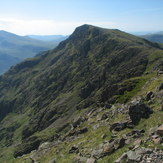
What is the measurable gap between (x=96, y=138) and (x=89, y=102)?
82.9m

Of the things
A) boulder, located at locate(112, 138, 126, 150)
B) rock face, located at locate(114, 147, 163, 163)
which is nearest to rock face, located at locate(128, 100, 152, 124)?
boulder, located at locate(112, 138, 126, 150)

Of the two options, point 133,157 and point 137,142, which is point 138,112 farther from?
point 133,157

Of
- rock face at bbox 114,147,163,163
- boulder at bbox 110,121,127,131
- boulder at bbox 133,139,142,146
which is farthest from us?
boulder at bbox 110,121,127,131

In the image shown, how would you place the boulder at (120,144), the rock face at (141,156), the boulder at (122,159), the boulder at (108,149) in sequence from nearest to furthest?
the rock face at (141,156) → the boulder at (122,159) → the boulder at (120,144) → the boulder at (108,149)

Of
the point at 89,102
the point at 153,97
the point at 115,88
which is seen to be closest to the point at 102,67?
the point at 89,102

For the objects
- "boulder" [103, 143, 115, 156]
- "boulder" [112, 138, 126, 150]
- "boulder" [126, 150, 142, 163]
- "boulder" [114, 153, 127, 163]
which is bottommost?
"boulder" [103, 143, 115, 156]

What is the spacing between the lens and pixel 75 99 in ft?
508

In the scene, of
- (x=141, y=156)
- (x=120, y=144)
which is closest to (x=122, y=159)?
(x=141, y=156)

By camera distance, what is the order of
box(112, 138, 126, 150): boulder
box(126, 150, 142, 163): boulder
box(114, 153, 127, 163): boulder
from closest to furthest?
box(126, 150, 142, 163): boulder < box(114, 153, 127, 163): boulder < box(112, 138, 126, 150): boulder

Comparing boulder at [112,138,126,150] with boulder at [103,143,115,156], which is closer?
boulder at [112,138,126,150]

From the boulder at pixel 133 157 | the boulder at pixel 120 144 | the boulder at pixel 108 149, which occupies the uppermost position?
the boulder at pixel 133 157

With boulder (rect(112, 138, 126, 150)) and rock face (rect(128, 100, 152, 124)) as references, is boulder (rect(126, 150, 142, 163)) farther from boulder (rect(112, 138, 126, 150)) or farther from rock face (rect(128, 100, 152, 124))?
rock face (rect(128, 100, 152, 124))

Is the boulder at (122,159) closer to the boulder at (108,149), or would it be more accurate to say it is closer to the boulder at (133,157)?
the boulder at (133,157)

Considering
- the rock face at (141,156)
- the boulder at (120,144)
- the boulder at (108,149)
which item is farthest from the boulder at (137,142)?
the boulder at (108,149)
